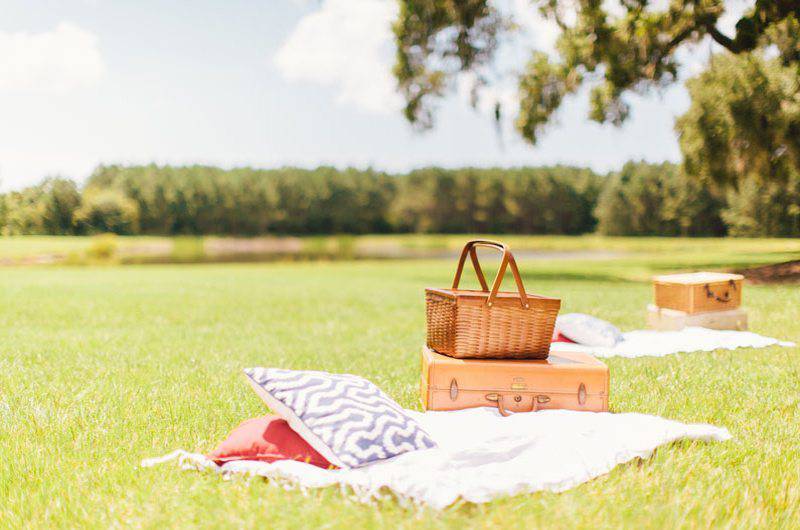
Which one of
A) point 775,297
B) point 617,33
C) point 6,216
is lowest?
point 775,297

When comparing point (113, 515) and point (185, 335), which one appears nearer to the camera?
point (113, 515)

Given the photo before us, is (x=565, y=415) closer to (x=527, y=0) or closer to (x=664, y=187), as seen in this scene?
(x=527, y=0)

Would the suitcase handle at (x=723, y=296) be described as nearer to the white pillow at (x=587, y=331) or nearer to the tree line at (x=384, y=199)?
the white pillow at (x=587, y=331)

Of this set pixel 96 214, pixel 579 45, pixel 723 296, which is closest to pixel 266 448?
pixel 723 296

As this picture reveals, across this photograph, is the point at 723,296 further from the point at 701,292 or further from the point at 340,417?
the point at 340,417

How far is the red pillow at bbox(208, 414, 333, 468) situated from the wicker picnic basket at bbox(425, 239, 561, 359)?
4.74 feet

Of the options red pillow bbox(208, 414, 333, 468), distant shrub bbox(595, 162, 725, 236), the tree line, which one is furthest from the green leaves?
the tree line

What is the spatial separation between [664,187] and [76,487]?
4530 cm

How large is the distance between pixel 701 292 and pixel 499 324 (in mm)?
4906

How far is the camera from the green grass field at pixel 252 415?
8.34 ft

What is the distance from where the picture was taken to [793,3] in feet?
32.4

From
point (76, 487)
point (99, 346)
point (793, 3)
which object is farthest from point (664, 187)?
point (76, 487)

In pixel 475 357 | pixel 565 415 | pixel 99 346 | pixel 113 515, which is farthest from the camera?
pixel 99 346

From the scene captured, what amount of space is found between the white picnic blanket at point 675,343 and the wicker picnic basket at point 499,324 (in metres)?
2.15
